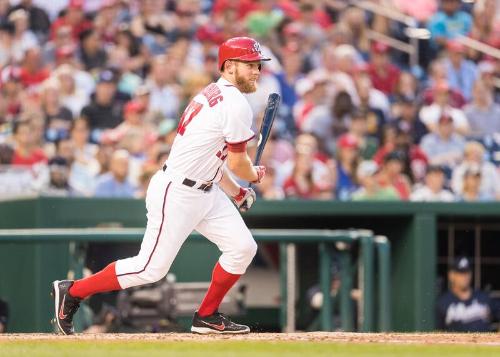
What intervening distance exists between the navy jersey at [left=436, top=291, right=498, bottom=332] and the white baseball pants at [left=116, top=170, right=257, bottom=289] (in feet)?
12.5

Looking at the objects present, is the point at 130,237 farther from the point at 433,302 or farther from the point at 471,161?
the point at 471,161

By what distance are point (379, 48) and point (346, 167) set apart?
99.9 inches

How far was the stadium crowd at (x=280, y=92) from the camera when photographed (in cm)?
1118

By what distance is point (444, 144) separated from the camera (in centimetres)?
1252

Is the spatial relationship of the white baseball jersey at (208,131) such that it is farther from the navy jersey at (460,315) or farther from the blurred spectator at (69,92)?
the blurred spectator at (69,92)

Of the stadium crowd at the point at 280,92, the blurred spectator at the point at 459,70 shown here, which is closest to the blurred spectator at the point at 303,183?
the stadium crowd at the point at 280,92

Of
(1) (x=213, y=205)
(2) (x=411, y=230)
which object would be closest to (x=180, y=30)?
(2) (x=411, y=230)

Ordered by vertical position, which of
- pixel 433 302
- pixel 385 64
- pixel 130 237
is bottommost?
pixel 433 302

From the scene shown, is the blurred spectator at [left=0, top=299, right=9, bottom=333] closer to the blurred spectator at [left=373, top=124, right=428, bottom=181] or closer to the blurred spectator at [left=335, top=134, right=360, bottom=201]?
the blurred spectator at [left=335, top=134, right=360, bottom=201]

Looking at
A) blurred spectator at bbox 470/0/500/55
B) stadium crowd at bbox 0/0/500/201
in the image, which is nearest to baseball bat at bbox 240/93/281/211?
stadium crowd at bbox 0/0/500/201

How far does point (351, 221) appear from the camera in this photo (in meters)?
10.7

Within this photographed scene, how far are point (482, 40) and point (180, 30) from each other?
3.74m

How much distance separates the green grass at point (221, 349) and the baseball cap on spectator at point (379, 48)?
7.88m

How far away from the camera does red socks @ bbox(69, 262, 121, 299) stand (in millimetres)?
6480
